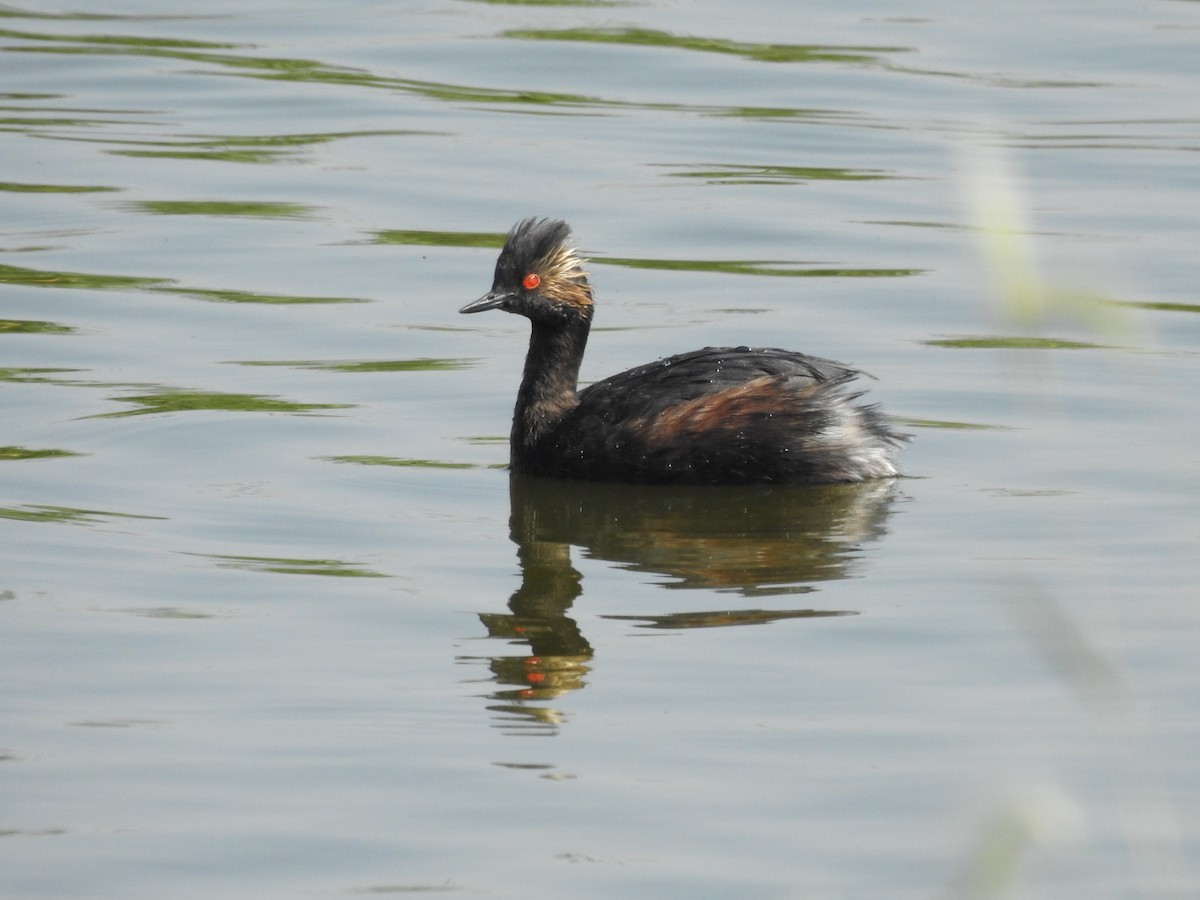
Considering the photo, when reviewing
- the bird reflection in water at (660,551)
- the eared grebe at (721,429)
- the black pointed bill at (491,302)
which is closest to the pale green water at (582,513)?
the bird reflection in water at (660,551)

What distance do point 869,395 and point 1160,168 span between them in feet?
18.1

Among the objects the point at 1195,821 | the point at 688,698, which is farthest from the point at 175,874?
the point at 1195,821

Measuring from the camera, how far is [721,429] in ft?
27.8

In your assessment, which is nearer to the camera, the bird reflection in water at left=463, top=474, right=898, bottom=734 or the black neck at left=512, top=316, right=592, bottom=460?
the bird reflection in water at left=463, top=474, right=898, bottom=734

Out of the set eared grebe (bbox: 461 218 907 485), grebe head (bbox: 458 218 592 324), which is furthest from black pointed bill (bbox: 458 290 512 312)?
eared grebe (bbox: 461 218 907 485)

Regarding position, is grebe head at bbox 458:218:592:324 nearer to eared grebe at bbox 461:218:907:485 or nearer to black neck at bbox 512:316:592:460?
black neck at bbox 512:316:592:460

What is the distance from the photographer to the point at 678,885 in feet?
15.3

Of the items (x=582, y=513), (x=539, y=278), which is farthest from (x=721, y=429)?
(x=539, y=278)

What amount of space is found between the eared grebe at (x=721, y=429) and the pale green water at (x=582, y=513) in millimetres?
154

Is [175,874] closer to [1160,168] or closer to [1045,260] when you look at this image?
[1045,260]

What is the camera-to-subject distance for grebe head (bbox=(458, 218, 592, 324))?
909cm

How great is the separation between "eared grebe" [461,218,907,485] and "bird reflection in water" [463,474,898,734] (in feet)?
0.26

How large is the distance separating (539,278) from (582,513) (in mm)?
1288

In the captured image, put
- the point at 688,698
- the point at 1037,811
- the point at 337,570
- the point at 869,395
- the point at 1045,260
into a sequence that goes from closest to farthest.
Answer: the point at 1037,811, the point at 1045,260, the point at 688,698, the point at 337,570, the point at 869,395
